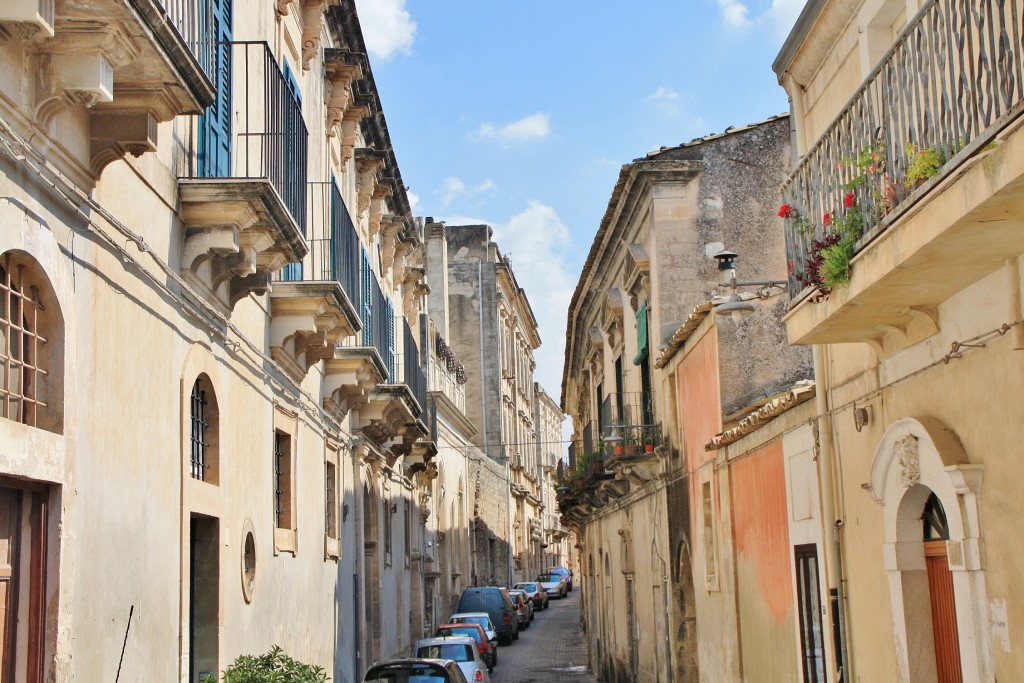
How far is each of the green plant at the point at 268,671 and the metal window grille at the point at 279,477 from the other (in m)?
3.10

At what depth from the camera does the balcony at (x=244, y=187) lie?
880 centimetres

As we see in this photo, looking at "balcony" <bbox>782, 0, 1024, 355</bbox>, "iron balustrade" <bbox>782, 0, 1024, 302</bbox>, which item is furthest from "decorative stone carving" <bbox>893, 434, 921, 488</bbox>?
"iron balustrade" <bbox>782, 0, 1024, 302</bbox>

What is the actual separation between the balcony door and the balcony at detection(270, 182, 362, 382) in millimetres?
1988

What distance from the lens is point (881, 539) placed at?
8820 millimetres

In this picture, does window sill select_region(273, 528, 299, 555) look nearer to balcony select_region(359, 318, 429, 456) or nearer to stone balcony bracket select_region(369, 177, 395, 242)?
balcony select_region(359, 318, 429, 456)

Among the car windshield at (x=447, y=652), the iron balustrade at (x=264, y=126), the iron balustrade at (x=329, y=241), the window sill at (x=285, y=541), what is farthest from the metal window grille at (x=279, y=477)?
the car windshield at (x=447, y=652)

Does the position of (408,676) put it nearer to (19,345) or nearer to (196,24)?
(196,24)

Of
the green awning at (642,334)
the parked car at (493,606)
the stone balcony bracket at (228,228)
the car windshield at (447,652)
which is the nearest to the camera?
the stone balcony bracket at (228,228)

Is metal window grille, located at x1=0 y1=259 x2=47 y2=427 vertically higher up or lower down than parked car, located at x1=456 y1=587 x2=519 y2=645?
higher up

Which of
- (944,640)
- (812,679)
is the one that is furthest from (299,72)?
(944,640)

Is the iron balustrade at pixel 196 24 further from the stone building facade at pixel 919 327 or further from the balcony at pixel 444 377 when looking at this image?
the balcony at pixel 444 377

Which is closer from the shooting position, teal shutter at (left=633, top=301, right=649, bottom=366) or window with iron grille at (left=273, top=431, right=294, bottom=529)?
window with iron grille at (left=273, top=431, right=294, bottom=529)

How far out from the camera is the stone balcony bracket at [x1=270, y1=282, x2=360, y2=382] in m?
12.0

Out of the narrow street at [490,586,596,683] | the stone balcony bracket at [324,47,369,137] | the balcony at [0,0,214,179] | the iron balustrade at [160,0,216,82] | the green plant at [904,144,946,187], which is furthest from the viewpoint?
the narrow street at [490,586,596,683]
